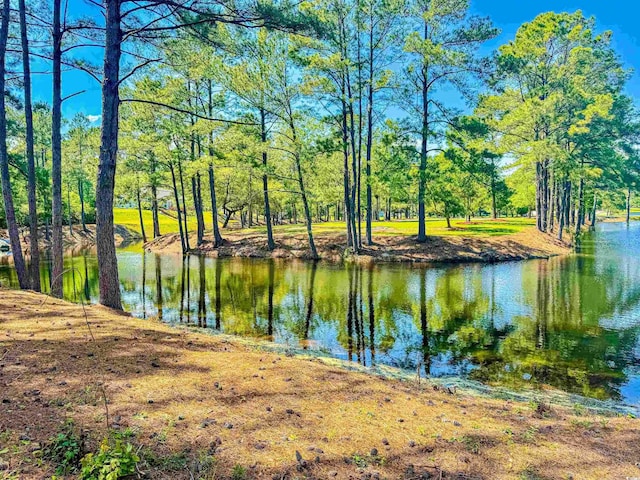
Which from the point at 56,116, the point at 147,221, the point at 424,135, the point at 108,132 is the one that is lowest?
the point at 147,221

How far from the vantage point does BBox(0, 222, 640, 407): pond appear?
24.9ft

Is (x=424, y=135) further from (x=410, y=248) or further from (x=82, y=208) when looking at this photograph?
(x=82, y=208)

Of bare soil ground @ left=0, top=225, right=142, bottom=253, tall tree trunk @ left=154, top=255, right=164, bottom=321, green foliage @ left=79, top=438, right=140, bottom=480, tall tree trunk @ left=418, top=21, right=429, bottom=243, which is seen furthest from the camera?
bare soil ground @ left=0, top=225, right=142, bottom=253

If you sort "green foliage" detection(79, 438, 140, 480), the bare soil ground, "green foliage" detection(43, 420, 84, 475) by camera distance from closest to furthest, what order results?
"green foliage" detection(79, 438, 140, 480) → "green foliage" detection(43, 420, 84, 475) → the bare soil ground

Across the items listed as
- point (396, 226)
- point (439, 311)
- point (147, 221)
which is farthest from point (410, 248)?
point (147, 221)

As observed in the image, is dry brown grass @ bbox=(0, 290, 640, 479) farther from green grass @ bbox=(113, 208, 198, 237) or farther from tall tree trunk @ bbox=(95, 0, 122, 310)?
green grass @ bbox=(113, 208, 198, 237)

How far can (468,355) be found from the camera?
8141 millimetres

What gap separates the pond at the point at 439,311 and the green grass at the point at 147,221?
97.9 ft

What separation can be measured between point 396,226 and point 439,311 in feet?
77.0

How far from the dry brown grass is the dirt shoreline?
716 inches

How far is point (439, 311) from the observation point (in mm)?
11734

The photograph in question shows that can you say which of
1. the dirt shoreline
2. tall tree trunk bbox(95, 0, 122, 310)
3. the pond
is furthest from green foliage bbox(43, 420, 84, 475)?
the dirt shoreline

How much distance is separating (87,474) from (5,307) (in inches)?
265

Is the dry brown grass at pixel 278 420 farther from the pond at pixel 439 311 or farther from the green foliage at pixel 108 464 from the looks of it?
the pond at pixel 439 311
